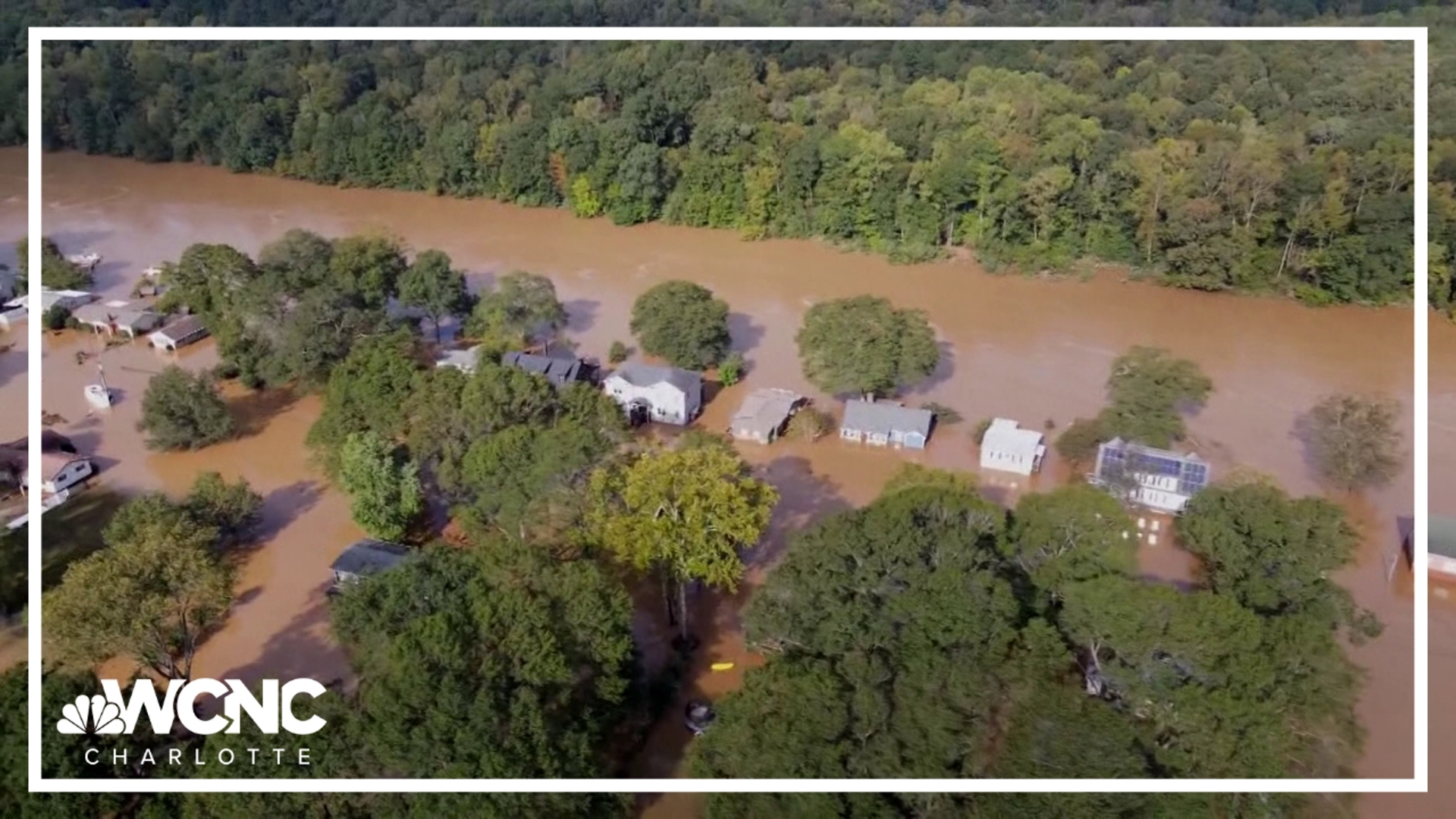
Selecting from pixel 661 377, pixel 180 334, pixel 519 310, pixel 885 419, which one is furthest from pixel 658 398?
pixel 180 334

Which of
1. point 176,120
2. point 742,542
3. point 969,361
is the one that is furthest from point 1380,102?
point 176,120

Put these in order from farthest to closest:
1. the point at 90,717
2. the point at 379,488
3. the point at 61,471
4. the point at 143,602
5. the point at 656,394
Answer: the point at 656,394 → the point at 61,471 → the point at 379,488 → the point at 143,602 → the point at 90,717

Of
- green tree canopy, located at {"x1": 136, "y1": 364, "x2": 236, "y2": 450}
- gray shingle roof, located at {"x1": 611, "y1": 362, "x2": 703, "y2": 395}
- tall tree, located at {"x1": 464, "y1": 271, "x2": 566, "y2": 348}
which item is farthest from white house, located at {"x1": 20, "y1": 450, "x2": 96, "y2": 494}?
gray shingle roof, located at {"x1": 611, "y1": 362, "x2": 703, "y2": 395}

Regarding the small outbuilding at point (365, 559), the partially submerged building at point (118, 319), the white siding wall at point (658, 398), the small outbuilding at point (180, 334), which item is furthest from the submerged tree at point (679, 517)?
the partially submerged building at point (118, 319)

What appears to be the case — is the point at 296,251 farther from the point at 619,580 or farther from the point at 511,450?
the point at 619,580

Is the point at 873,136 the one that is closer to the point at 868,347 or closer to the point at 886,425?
the point at 868,347
